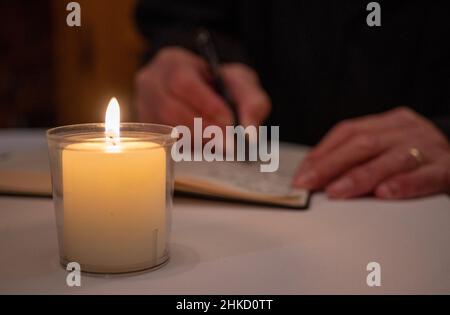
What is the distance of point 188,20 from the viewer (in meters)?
1.28

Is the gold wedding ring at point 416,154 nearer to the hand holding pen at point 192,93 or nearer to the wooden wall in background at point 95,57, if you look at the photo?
the hand holding pen at point 192,93

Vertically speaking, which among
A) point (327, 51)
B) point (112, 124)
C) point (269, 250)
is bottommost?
point (269, 250)

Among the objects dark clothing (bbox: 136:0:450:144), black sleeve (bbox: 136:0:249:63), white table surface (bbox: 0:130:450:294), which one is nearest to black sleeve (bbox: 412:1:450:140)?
dark clothing (bbox: 136:0:450:144)

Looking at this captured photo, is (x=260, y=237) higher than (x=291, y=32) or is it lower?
lower

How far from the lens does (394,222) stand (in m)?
0.54

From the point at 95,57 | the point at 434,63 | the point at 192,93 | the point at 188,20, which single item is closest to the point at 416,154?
the point at 192,93

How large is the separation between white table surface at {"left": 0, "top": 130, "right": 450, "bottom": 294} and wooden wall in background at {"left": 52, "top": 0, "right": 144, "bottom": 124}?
7.29 feet

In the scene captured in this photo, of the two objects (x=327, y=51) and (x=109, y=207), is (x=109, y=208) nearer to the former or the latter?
(x=109, y=207)

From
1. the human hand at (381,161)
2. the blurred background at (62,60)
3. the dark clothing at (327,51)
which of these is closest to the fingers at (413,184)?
the human hand at (381,161)

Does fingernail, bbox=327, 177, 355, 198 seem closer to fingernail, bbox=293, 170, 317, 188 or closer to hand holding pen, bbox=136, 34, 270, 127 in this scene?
fingernail, bbox=293, 170, 317, 188

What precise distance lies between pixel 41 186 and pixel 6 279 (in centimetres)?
25

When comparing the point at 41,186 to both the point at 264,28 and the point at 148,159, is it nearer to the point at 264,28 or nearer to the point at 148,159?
the point at 148,159

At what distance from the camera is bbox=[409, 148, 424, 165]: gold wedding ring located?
0.69 meters

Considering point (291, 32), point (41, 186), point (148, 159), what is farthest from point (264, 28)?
point (148, 159)
